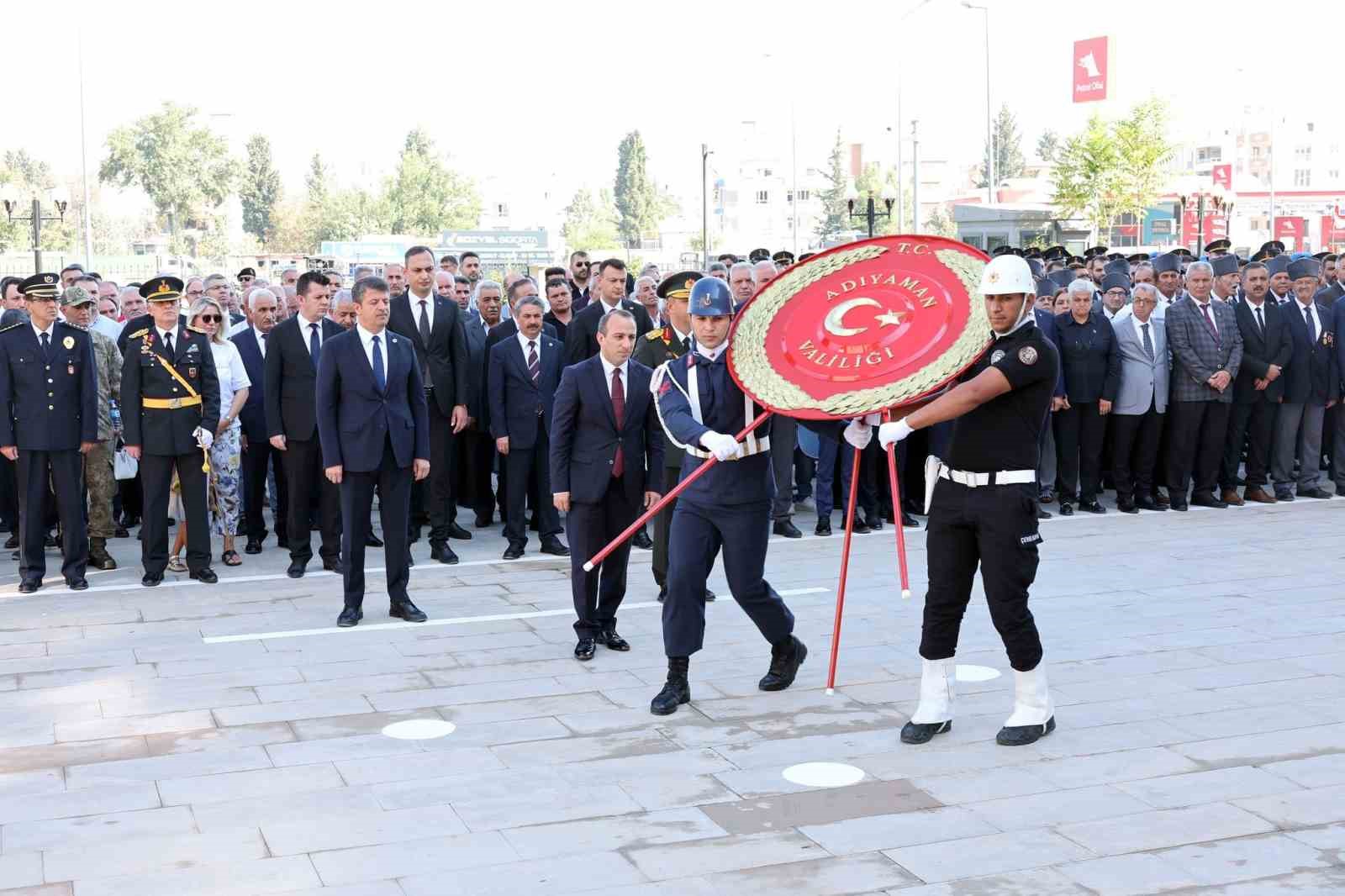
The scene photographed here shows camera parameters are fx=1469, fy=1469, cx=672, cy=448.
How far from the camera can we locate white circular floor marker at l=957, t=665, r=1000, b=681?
7.29 m

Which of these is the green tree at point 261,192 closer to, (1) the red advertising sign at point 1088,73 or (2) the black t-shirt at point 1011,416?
(1) the red advertising sign at point 1088,73

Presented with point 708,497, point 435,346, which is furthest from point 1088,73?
point 708,497

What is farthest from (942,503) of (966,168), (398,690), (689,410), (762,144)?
(966,168)

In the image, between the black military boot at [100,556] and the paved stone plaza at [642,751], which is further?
the black military boot at [100,556]

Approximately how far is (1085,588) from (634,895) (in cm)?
561

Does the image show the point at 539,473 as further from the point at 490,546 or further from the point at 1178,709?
the point at 1178,709

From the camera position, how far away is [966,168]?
607ft

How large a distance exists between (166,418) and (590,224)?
11729 centimetres

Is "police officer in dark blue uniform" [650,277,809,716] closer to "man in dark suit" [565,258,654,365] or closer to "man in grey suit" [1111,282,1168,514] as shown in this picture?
"man in dark suit" [565,258,654,365]

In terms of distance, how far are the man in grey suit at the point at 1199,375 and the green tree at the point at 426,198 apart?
90.6 meters

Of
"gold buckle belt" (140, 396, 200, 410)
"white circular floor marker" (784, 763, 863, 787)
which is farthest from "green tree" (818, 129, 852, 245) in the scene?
"white circular floor marker" (784, 763, 863, 787)

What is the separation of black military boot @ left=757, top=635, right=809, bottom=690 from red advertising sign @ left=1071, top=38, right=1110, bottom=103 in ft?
251

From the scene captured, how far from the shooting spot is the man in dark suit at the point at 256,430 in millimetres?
11133

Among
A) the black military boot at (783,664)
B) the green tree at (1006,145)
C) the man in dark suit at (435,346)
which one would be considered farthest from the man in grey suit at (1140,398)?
the green tree at (1006,145)
